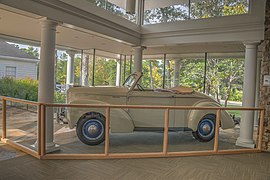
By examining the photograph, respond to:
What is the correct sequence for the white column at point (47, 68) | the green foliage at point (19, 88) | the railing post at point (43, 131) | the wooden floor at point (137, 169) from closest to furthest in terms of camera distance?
the wooden floor at point (137, 169)
the railing post at point (43, 131)
the white column at point (47, 68)
the green foliage at point (19, 88)

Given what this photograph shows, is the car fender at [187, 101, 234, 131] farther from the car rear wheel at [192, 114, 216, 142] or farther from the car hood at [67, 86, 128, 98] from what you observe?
the car hood at [67, 86, 128, 98]

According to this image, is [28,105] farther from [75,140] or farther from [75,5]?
[75,5]

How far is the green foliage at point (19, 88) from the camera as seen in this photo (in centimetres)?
1021

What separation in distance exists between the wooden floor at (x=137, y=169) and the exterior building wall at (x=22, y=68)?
8690 mm

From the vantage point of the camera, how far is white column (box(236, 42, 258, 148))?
600 cm

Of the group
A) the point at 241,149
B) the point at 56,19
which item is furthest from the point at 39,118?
the point at 241,149

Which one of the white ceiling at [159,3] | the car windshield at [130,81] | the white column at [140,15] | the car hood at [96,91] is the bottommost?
the car hood at [96,91]

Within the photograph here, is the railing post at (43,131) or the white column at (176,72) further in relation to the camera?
the white column at (176,72)

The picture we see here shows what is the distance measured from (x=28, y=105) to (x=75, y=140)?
1.58 m

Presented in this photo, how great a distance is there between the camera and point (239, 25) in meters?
6.04

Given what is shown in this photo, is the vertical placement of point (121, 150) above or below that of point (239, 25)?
below

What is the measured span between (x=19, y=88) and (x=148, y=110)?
7499 millimetres

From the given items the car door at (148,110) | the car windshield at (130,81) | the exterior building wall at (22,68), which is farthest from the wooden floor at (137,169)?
the exterior building wall at (22,68)

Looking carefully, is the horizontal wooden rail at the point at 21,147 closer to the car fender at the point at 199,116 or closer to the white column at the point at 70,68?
the car fender at the point at 199,116
